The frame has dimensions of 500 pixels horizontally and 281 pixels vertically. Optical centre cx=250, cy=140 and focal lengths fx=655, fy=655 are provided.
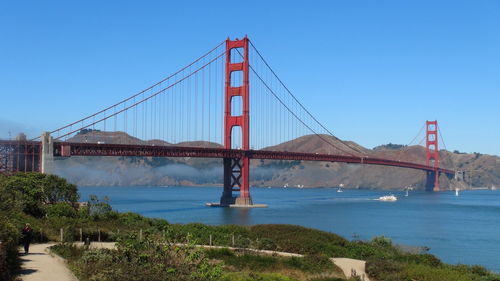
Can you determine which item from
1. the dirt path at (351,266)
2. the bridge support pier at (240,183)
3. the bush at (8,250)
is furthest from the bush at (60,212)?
the bridge support pier at (240,183)

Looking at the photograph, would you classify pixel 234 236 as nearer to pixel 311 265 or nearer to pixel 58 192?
pixel 311 265

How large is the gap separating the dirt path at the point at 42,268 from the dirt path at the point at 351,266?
375 inches

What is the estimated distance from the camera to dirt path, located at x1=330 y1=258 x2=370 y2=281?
22.8 m

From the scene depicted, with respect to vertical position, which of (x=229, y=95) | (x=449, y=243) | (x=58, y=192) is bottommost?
(x=449, y=243)

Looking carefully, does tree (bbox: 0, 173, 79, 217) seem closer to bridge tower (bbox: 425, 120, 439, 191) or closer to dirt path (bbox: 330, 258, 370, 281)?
dirt path (bbox: 330, 258, 370, 281)

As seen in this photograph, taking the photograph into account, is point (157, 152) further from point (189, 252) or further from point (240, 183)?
point (189, 252)

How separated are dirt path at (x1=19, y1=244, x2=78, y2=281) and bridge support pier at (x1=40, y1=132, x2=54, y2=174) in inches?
1575

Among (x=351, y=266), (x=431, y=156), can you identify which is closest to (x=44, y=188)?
(x=351, y=266)

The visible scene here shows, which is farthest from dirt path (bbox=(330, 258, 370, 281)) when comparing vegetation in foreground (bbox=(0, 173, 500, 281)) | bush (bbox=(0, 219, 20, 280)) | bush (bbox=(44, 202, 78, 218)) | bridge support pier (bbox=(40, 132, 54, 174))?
bridge support pier (bbox=(40, 132, 54, 174))

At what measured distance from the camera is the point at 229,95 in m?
87.4

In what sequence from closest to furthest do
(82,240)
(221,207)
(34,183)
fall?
(82,240) < (34,183) < (221,207)

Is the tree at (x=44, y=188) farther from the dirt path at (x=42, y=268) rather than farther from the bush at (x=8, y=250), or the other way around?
the bush at (x=8, y=250)

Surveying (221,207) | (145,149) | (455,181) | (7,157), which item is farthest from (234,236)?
(455,181)

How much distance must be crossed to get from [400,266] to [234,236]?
858 cm
